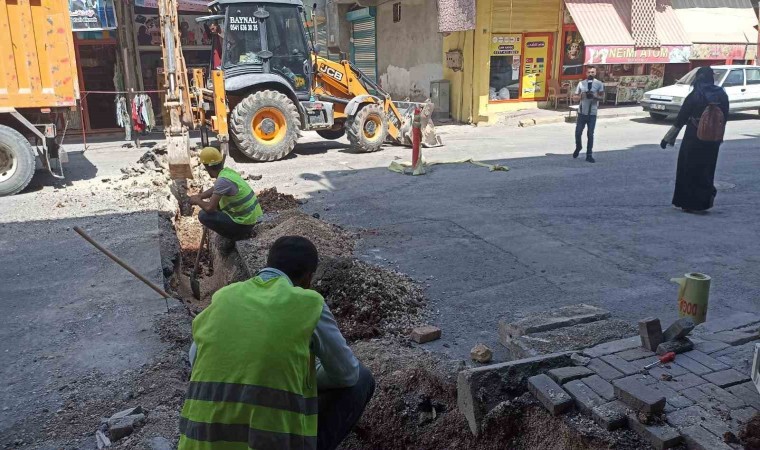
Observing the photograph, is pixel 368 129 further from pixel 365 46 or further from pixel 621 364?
pixel 365 46

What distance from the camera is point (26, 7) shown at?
8.88 metres

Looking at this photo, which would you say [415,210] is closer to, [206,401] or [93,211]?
[93,211]

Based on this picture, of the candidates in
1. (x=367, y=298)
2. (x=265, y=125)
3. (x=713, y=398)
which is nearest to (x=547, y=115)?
(x=265, y=125)

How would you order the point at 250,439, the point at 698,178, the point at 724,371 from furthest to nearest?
the point at 698,178
the point at 724,371
the point at 250,439

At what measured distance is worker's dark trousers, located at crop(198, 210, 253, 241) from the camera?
20.1ft

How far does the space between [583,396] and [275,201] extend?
6007 millimetres

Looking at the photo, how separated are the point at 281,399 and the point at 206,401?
280mm

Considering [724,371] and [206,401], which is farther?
[724,371]

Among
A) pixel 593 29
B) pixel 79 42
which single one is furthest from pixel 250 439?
pixel 593 29

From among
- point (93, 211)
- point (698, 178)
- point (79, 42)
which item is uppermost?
point (79, 42)

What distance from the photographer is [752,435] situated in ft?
8.28

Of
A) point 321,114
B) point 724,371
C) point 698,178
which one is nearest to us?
point 724,371

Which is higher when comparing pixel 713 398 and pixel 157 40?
pixel 157 40

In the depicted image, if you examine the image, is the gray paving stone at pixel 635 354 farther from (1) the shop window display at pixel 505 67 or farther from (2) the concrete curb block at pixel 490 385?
(1) the shop window display at pixel 505 67
